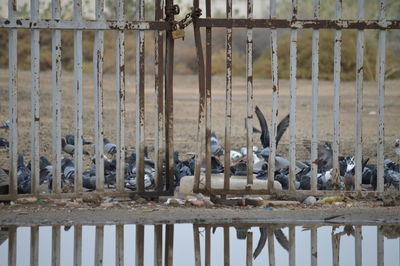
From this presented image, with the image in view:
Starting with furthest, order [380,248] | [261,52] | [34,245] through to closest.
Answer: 1. [261,52]
2. [380,248]
3. [34,245]

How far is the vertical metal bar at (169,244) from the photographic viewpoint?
831 centimetres

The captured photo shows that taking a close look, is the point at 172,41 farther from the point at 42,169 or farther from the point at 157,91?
the point at 42,169

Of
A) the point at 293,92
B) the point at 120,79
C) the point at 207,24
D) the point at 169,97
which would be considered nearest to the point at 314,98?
the point at 293,92

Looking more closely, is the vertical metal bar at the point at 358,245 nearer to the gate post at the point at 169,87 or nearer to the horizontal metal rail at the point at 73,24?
the gate post at the point at 169,87

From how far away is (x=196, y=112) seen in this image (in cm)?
2367

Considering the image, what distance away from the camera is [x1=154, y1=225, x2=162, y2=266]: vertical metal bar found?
27.2 ft

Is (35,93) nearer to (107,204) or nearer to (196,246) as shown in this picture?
(107,204)

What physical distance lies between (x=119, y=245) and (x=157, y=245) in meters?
0.34

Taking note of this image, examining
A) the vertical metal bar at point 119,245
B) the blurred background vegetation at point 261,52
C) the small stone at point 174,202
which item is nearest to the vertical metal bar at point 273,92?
the small stone at point 174,202

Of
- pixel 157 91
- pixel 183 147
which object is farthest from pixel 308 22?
pixel 183 147

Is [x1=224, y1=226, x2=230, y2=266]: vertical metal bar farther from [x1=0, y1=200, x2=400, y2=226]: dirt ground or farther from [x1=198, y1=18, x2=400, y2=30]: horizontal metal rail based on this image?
[x1=198, y1=18, x2=400, y2=30]: horizontal metal rail

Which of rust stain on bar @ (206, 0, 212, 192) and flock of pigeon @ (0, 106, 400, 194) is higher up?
rust stain on bar @ (206, 0, 212, 192)

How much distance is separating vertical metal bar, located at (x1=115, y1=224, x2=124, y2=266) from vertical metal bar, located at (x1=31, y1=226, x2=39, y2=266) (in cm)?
67

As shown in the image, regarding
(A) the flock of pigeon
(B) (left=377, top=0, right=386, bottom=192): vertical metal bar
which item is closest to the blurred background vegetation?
(A) the flock of pigeon
